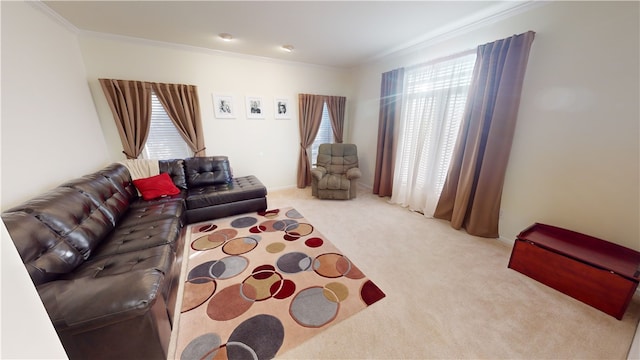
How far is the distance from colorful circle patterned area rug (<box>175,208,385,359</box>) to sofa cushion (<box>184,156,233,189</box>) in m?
0.85

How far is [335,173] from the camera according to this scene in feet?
12.8

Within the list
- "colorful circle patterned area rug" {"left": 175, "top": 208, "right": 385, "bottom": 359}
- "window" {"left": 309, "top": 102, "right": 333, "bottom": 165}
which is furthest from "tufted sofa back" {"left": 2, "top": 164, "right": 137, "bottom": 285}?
"window" {"left": 309, "top": 102, "right": 333, "bottom": 165}

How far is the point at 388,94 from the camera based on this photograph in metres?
3.40

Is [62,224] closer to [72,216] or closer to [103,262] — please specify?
[72,216]

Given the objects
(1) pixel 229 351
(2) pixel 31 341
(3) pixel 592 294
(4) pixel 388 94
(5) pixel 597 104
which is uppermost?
(4) pixel 388 94

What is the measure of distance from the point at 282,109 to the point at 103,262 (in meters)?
3.14

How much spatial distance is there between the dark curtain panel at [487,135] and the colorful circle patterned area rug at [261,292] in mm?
1620

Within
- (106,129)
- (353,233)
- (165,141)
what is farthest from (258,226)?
(106,129)

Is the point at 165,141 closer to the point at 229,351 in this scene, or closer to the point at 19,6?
the point at 19,6

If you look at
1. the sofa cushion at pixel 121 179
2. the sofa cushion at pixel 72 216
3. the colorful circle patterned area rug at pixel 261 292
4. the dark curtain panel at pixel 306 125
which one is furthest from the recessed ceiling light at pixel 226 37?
the colorful circle patterned area rug at pixel 261 292

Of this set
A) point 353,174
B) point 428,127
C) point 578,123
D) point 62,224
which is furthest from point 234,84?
point 578,123

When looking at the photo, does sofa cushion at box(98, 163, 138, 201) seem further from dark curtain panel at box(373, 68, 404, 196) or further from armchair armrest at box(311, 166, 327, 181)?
Answer: dark curtain panel at box(373, 68, 404, 196)

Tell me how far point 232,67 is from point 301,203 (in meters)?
2.40

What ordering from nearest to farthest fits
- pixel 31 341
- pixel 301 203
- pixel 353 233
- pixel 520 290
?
1. pixel 31 341
2. pixel 520 290
3. pixel 353 233
4. pixel 301 203
